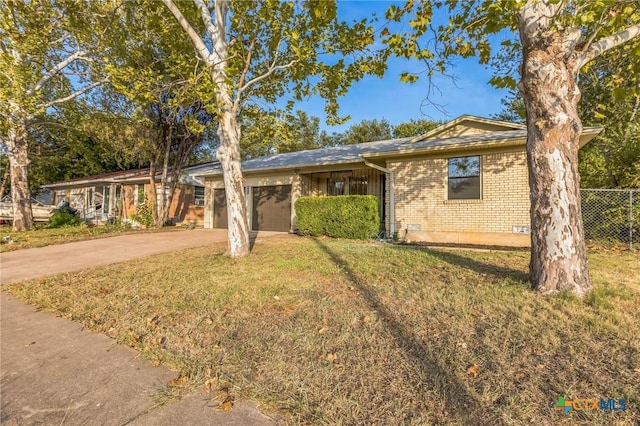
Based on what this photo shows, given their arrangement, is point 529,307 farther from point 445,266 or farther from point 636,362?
point 445,266

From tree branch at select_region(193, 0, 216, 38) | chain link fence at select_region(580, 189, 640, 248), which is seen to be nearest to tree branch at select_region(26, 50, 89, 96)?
tree branch at select_region(193, 0, 216, 38)

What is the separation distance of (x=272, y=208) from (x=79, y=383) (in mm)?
12196

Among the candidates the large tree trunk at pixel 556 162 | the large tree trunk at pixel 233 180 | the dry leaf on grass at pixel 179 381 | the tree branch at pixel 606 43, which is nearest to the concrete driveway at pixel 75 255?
the large tree trunk at pixel 233 180

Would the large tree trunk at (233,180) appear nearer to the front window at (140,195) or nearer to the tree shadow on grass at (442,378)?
the tree shadow on grass at (442,378)

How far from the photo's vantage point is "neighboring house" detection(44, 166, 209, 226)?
17703 millimetres

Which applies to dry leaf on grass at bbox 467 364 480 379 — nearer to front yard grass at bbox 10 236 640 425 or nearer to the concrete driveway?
front yard grass at bbox 10 236 640 425

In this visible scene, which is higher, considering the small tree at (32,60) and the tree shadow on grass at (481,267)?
the small tree at (32,60)

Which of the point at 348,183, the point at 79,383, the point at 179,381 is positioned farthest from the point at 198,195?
the point at 179,381

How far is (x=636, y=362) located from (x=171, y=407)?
142 inches

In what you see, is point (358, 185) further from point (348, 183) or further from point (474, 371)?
point (474, 371)

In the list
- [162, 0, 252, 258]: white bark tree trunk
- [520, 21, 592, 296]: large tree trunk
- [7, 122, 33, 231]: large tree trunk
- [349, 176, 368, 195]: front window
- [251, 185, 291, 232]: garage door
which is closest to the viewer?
[520, 21, 592, 296]: large tree trunk

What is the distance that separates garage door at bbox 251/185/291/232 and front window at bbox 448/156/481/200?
706 cm

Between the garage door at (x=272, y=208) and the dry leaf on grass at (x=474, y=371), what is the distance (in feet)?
38.7

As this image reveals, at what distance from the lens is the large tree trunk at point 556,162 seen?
4.07 metres
